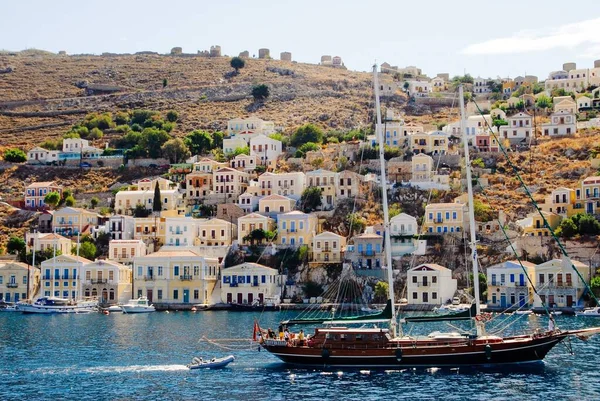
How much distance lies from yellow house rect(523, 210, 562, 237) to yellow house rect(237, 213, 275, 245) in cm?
2608

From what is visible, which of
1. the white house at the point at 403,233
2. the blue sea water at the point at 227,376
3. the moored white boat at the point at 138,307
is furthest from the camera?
the white house at the point at 403,233

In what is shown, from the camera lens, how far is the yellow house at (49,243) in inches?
4031

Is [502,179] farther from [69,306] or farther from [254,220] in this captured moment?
[69,306]

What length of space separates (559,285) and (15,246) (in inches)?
2196

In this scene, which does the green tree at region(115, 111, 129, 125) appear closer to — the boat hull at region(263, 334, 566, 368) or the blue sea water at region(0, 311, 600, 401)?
the blue sea water at region(0, 311, 600, 401)

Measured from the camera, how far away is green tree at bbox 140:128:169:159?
436 feet

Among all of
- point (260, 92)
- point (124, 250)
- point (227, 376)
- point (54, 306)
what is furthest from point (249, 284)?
point (260, 92)

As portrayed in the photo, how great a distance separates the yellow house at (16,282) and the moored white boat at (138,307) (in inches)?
466

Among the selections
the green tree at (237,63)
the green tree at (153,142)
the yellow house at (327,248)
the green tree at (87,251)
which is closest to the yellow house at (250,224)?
the yellow house at (327,248)

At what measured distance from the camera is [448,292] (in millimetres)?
88375

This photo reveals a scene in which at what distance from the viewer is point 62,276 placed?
9600 cm

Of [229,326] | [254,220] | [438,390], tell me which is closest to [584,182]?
[254,220]

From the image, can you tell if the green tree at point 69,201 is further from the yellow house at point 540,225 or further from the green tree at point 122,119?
the yellow house at point 540,225

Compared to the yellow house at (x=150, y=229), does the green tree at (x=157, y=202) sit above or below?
above
